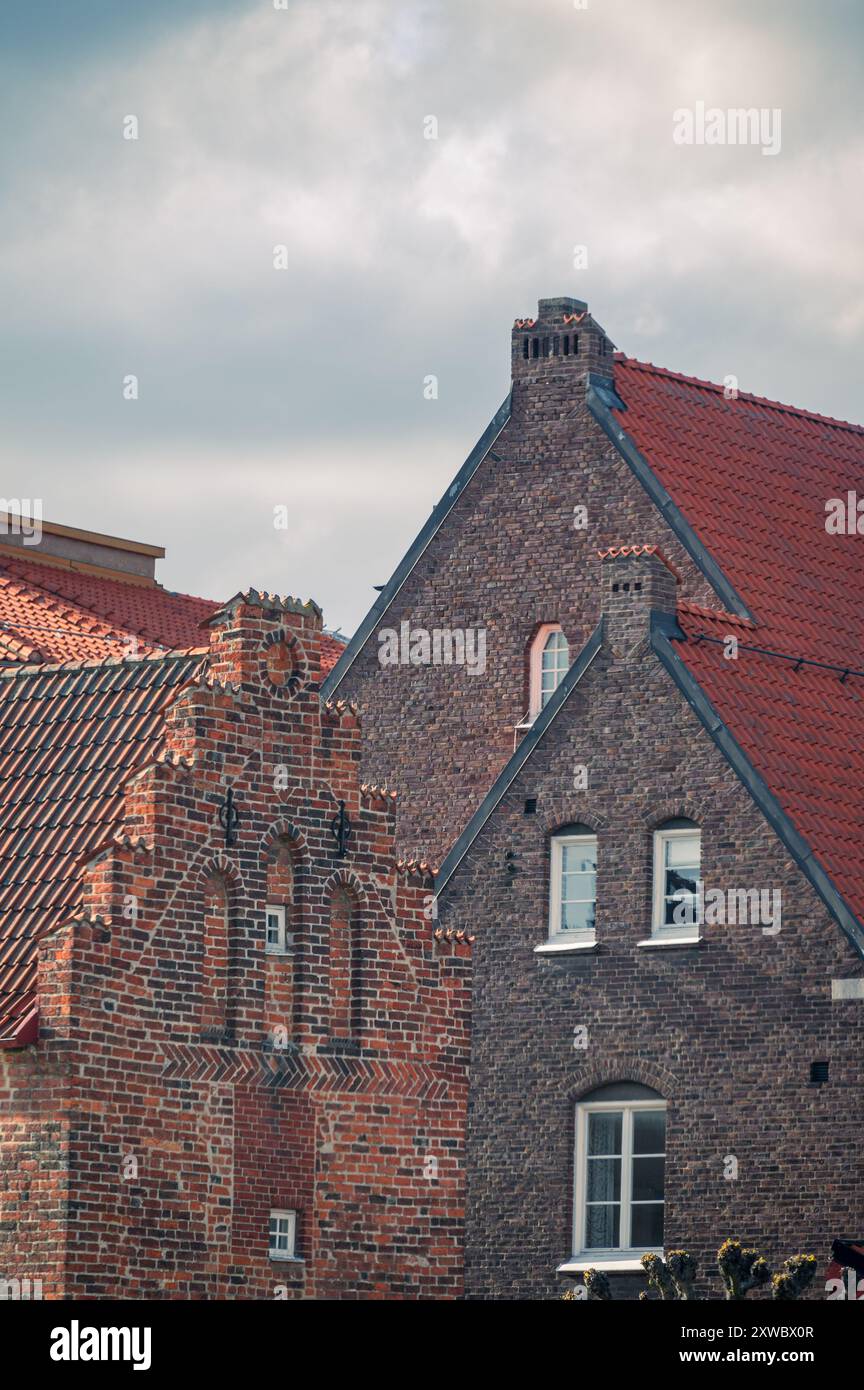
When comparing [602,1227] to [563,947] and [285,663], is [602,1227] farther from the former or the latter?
[285,663]

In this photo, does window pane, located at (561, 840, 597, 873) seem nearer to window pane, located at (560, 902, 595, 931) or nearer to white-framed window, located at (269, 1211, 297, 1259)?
window pane, located at (560, 902, 595, 931)

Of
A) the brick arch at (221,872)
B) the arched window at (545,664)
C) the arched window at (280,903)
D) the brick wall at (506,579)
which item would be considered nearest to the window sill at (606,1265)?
the brick wall at (506,579)

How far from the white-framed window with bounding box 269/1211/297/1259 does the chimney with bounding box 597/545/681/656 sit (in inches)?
489

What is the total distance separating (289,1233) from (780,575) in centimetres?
1697

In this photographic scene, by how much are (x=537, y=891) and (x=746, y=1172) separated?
461 cm

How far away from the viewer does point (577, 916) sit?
41.8m

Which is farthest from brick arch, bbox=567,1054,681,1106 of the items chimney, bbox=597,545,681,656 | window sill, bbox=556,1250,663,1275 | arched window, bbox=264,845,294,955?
arched window, bbox=264,845,294,955

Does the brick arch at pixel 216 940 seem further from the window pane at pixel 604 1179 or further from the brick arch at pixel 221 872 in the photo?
the window pane at pixel 604 1179

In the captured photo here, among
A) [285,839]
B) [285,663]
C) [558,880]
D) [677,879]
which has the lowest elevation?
[285,839]

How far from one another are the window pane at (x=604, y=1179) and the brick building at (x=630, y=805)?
0.03 m

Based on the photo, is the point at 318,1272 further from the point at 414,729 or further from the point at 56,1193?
the point at 414,729

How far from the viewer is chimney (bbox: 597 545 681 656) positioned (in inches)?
1641

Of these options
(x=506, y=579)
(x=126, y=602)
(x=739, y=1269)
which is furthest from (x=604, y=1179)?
(x=126, y=602)
